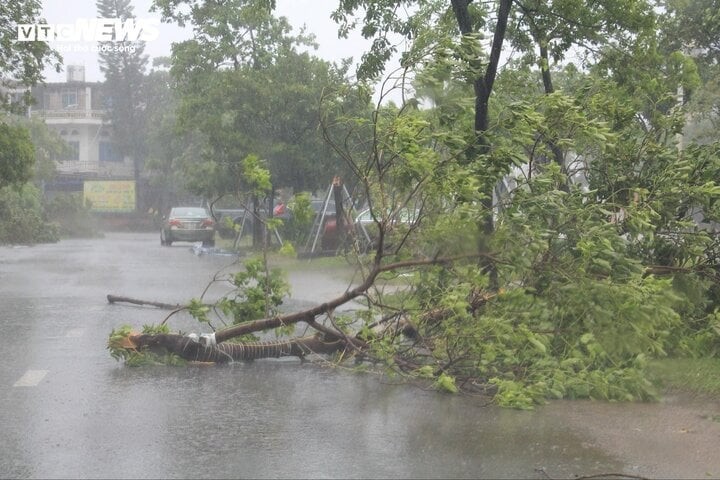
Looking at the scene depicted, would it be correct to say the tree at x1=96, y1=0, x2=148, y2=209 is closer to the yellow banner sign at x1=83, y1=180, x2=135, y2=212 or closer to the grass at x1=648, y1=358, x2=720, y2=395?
the yellow banner sign at x1=83, y1=180, x2=135, y2=212

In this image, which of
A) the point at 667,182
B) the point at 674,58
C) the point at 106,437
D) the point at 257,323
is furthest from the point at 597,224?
the point at 674,58

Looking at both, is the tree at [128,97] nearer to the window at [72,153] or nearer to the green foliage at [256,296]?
the window at [72,153]

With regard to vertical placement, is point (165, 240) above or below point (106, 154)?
A: below

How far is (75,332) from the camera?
40.1 feet

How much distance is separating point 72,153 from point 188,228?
3584cm

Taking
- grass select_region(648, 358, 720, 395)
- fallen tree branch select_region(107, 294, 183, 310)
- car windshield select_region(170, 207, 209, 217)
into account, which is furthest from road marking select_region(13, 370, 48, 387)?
car windshield select_region(170, 207, 209, 217)

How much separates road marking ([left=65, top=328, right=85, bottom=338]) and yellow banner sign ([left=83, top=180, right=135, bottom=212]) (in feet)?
175

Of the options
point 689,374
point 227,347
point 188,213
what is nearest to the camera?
point 689,374

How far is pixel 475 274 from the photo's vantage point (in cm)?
851

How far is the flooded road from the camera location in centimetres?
616

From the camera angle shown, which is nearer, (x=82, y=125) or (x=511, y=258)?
(x=511, y=258)

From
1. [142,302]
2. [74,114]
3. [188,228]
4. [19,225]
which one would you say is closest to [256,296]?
[142,302]

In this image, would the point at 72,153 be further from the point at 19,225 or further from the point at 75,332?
the point at 75,332

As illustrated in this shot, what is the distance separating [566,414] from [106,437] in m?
3.45
